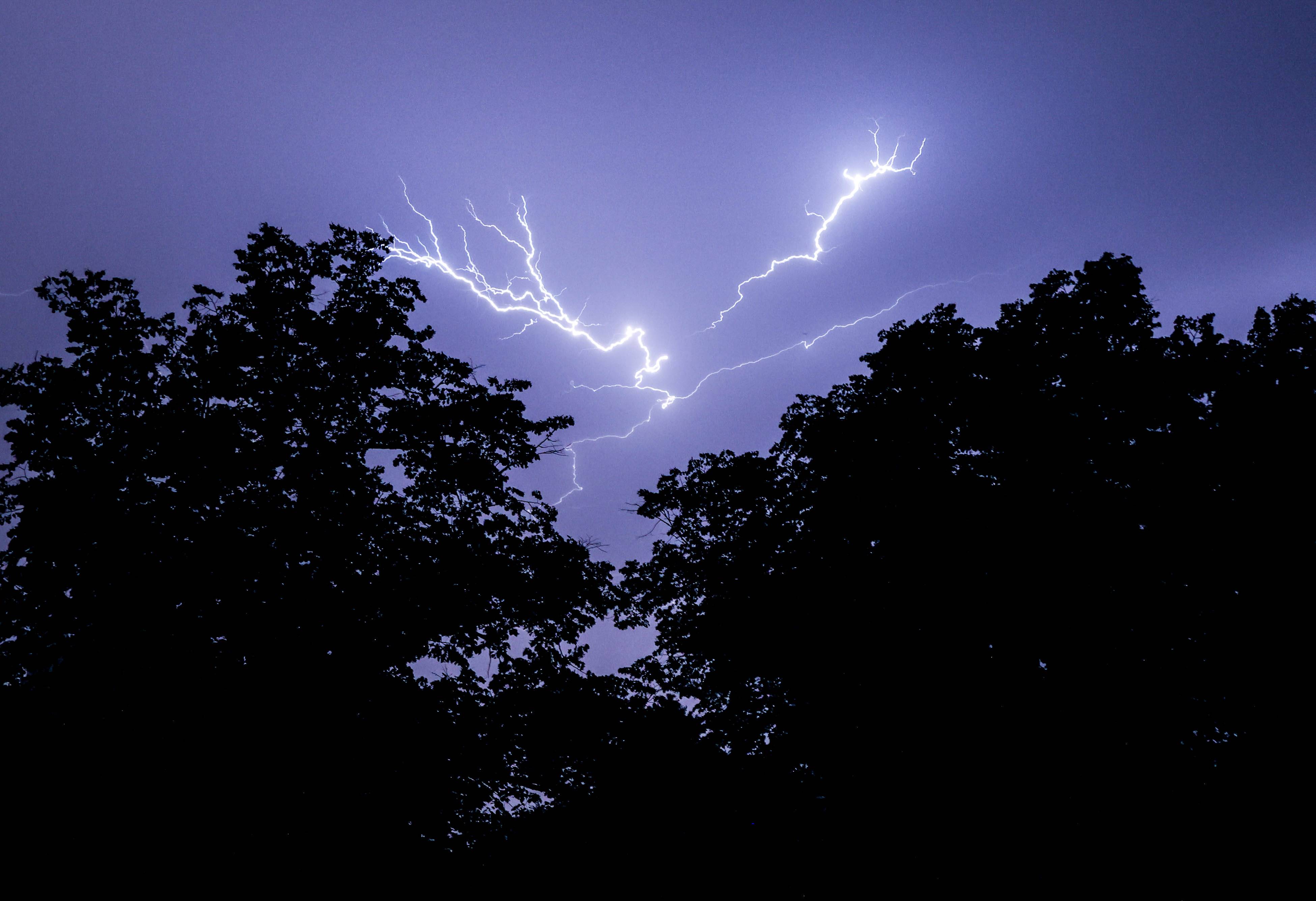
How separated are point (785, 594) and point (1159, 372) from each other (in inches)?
319

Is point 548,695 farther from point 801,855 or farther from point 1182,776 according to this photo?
point 1182,776

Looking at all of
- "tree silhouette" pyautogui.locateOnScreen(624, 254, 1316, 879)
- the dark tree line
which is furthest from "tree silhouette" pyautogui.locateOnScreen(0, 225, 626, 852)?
"tree silhouette" pyautogui.locateOnScreen(624, 254, 1316, 879)

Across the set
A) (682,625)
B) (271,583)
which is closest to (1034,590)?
(682,625)

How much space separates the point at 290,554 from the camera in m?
8.63

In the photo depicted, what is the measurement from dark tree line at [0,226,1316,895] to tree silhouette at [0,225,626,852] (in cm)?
4

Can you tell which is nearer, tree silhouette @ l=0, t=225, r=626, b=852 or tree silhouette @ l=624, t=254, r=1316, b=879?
tree silhouette @ l=0, t=225, r=626, b=852

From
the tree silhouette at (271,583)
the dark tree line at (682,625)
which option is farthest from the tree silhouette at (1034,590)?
the tree silhouette at (271,583)

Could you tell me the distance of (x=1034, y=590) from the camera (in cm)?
952

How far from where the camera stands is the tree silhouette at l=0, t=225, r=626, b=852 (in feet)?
20.6

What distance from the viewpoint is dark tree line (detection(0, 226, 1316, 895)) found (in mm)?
6965

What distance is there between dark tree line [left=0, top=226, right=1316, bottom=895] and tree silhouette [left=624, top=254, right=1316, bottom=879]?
0.05 meters

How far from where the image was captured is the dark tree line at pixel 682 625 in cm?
696

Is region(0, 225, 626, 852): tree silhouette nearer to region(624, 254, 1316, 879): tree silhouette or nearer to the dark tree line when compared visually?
the dark tree line

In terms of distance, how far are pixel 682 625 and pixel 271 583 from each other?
8231 mm
